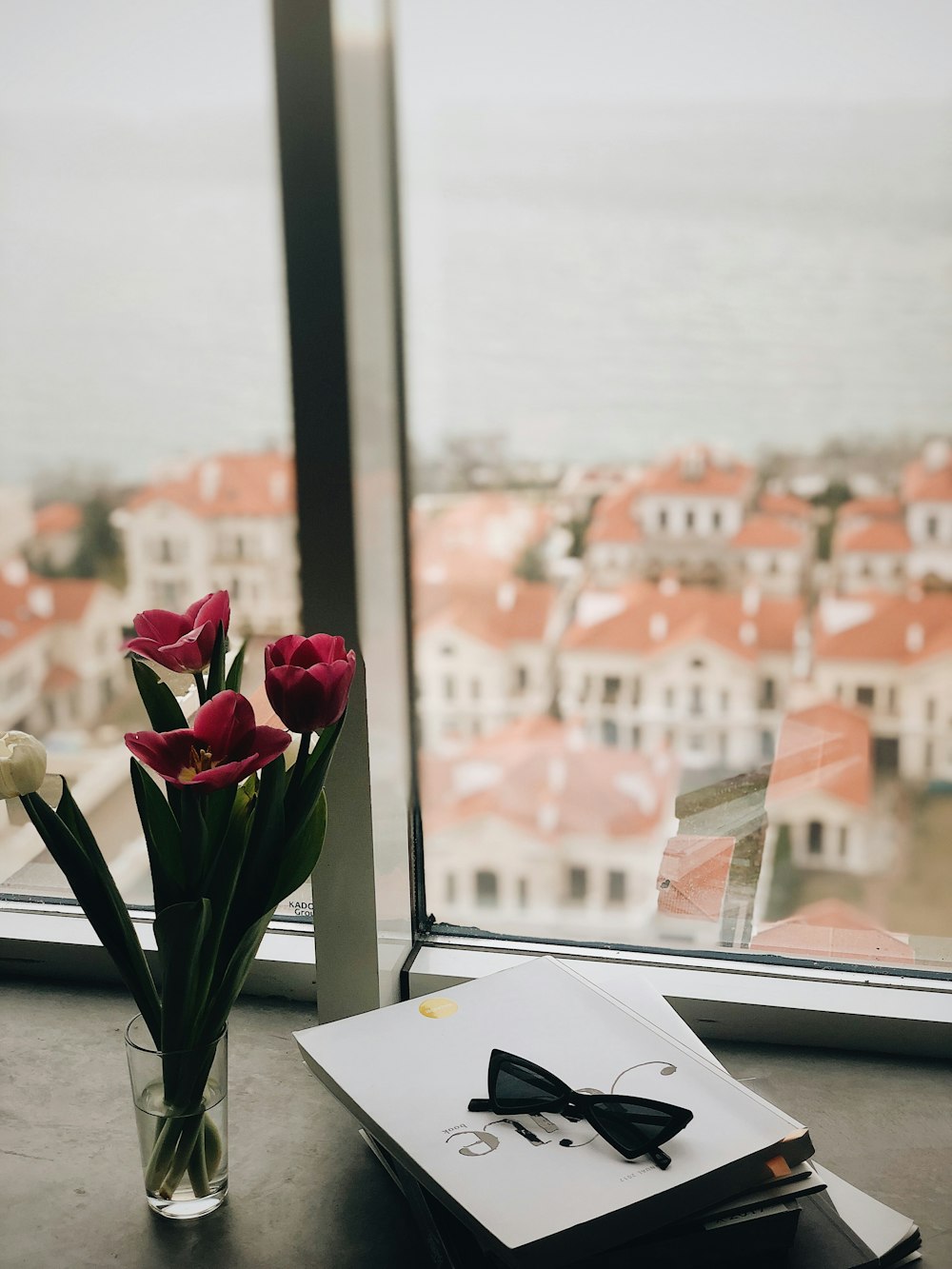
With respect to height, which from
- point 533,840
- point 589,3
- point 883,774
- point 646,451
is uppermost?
point 589,3

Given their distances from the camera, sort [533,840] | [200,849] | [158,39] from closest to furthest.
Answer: [200,849]
[158,39]
[533,840]

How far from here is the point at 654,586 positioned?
114cm

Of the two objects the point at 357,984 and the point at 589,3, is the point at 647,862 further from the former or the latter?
the point at 589,3

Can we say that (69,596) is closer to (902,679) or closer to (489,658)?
(489,658)

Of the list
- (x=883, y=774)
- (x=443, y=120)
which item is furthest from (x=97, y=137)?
(x=883, y=774)

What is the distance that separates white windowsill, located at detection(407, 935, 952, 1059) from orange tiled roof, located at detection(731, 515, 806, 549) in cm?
42

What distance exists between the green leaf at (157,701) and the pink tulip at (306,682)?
0.08m

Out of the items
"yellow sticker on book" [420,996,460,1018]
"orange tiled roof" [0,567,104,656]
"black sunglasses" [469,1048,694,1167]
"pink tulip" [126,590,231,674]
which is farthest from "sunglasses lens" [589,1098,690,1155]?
"orange tiled roof" [0,567,104,656]

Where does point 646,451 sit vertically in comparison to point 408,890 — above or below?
above

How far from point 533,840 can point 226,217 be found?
796 mm

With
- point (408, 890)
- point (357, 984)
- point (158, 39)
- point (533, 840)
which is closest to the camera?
point (357, 984)

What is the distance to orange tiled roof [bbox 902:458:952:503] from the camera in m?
1.02

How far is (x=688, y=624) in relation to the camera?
1.15 meters

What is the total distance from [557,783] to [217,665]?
24.1 inches
